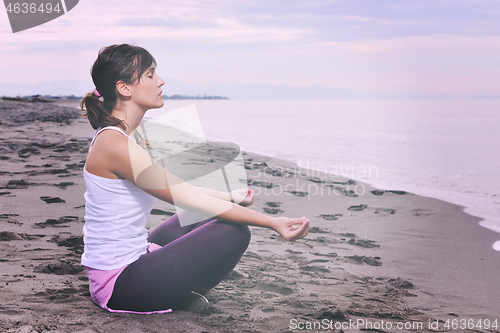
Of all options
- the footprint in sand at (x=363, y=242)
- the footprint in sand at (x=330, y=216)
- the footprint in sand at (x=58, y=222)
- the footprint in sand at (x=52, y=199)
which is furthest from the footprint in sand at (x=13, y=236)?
the footprint in sand at (x=330, y=216)

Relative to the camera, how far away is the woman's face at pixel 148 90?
178 cm

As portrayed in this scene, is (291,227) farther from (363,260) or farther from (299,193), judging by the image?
(299,193)

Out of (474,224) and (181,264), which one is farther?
(474,224)

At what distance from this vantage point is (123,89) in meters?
1.75

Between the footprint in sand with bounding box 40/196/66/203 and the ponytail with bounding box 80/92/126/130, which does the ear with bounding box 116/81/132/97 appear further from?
the footprint in sand with bounding box 40/196/66/203

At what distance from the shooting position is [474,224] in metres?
4.16

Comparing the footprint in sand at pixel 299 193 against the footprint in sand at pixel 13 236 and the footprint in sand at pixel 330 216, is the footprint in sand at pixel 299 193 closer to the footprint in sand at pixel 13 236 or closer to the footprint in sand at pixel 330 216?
the footprint in sand at pixel 330 216

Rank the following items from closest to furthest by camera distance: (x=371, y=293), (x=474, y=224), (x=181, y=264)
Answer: (x=181, y=264)
(x=371, y=293)
(x=474, y=224)

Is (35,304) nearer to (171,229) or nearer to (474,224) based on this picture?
(171,229)

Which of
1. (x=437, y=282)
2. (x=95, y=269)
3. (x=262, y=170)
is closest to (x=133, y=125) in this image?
(x=95, y=269)

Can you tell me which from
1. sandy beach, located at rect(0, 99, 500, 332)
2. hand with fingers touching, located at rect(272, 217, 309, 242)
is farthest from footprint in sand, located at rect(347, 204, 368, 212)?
hand with fingers touching, located at rect(272, 217, 309, 242)

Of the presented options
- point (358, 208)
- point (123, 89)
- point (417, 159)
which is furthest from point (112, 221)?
point (417, 159)

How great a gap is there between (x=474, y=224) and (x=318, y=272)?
238cm

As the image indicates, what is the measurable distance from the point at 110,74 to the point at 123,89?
3.2 inches
